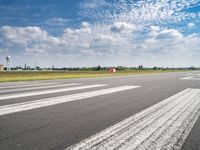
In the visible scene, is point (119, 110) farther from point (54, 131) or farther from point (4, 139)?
point (4, 139)

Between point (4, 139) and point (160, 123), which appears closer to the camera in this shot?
point (4, 139)

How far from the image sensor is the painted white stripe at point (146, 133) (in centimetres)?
330

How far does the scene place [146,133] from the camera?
13.0 feet

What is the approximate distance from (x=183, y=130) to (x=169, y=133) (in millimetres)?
447

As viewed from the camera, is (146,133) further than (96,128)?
No

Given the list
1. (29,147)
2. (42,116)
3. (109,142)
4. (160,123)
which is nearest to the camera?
(29,147)

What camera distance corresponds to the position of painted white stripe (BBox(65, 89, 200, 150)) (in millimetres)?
3298

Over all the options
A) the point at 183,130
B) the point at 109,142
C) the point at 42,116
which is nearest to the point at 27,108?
the point at 42,116

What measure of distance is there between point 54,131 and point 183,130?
2768mm

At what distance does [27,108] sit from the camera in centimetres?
607

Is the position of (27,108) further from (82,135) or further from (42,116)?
(82,135)

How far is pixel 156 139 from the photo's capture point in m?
3.62

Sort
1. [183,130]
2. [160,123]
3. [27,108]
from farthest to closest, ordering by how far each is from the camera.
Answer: [27,108] < [160,123] < [183,130]

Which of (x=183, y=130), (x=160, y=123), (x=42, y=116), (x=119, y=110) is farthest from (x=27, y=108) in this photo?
(x=183, y=130)
